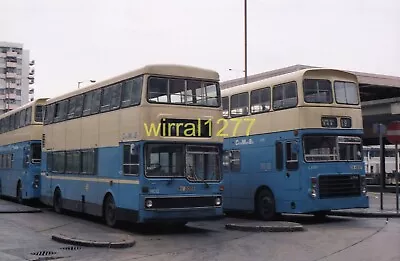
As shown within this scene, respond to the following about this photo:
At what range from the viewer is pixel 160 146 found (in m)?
14.2

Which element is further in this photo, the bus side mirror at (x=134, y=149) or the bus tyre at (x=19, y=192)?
the bus tyre at (x=19, y=192)

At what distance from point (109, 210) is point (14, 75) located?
12715 centimetres

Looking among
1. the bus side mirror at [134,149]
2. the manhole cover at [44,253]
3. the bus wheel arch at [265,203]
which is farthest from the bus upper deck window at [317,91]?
the manhole cover at [44,253]

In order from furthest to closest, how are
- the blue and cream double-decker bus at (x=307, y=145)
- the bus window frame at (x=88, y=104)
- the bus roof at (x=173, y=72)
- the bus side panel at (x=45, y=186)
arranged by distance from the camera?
1. the bus side panel at (x=45, y=186)
2. the blue and cream double-decker bus at (x=307, y=145)
3. the bus window frame at (x=88, y=104)
4. the bus roof at (x=173, y=72)

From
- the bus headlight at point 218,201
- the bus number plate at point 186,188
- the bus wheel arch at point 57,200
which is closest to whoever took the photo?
the bus number plate at point 186,188

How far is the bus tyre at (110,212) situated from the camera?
15883mm

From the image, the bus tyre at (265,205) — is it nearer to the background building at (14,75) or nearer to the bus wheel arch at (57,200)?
the bus wheel arch at (57,200)

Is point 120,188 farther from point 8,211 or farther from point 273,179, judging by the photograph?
point 8,211

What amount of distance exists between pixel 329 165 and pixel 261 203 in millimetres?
2891

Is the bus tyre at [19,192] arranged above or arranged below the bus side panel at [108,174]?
below

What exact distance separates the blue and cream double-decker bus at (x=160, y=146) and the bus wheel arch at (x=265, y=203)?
10.4 feet

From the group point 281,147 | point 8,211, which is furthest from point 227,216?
point 8,211

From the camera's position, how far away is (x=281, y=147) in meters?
17.1

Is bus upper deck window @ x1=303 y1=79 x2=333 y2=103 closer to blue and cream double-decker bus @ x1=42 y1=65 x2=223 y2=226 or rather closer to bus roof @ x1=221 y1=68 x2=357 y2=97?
bus roof @ x1=221 y1=68 x2=357 y2=97
